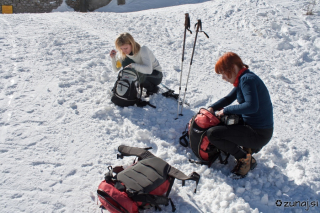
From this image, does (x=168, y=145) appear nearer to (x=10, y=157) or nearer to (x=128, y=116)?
(x=128, y=116)

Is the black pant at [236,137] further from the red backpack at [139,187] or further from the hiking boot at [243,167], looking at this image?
the red backpack at [139,187]

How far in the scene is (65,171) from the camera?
3.18m

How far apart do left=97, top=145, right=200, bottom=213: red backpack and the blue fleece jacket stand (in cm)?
99

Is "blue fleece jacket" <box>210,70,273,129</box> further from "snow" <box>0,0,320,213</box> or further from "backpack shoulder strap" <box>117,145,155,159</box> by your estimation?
"backpack shoulder strap" <box>117,145,155,159</box>

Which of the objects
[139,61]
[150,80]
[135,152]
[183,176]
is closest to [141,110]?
[150,80]

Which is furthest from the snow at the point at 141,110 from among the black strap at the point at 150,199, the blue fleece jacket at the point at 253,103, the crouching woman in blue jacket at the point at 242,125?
the blue fleece jacket at the point at 253,103

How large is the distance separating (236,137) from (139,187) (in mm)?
1334

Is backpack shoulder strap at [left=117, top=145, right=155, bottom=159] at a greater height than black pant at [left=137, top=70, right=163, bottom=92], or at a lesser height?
lesser

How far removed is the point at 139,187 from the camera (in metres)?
2.65

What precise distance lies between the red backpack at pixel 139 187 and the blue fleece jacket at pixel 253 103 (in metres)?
0.99

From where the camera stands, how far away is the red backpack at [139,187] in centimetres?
252

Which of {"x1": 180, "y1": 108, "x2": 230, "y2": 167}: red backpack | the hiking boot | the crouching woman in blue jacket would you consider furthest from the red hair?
the hiking boot

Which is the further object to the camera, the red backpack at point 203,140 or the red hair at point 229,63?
the red backpack at point 203,140

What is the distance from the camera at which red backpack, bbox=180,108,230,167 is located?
3.31 m
